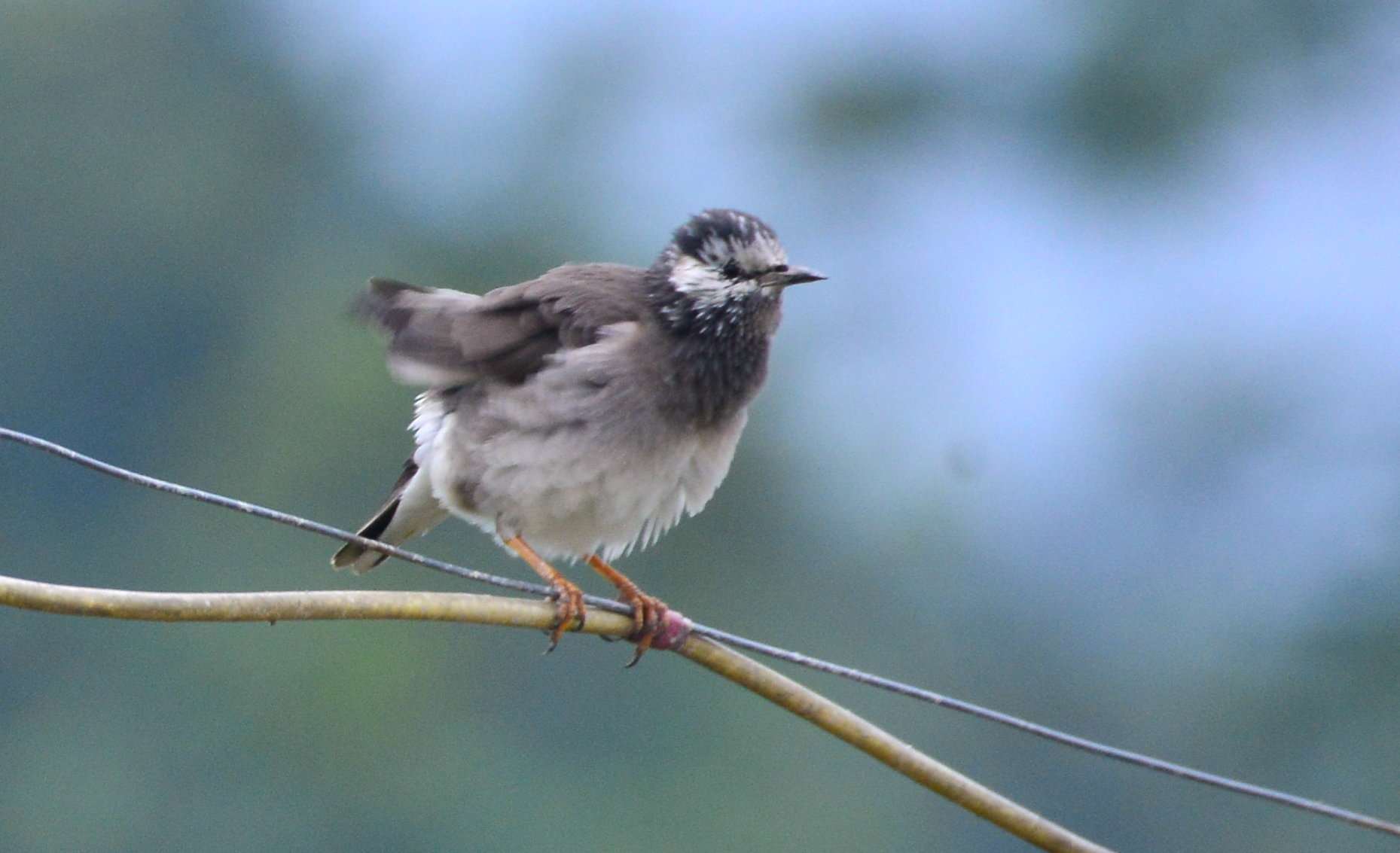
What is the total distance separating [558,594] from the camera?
5.21 m

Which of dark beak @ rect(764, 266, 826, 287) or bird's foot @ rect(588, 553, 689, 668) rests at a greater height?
dark beak @ rect(764, 266, 826, 287)

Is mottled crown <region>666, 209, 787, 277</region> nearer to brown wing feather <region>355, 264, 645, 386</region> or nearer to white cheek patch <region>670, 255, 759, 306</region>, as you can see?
white cheek patch <region>670, 255, 759, 306</region>

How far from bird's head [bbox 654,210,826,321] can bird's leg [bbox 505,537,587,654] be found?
872 millimetres

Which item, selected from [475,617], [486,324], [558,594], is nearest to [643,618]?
[558,594]

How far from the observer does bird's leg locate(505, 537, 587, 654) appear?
564 cm

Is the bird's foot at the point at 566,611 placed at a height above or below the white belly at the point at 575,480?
below

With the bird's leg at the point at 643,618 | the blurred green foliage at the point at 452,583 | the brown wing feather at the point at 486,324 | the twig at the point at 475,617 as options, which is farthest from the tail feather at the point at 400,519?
the blurred green foliage at the point at 452,583

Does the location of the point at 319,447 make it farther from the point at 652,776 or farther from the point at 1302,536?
the point at 1302,536

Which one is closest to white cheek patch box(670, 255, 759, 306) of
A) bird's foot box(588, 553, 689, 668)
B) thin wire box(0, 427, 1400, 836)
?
bird's foot box(588, 553, 689, 668)

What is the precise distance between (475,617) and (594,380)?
1.65 meters

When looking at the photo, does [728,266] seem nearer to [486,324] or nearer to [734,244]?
[734,244]

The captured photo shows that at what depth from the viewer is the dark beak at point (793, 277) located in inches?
254

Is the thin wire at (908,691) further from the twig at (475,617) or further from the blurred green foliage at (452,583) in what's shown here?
the blurred green foliage at (452,583)

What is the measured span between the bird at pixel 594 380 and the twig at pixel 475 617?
1.17 meters
